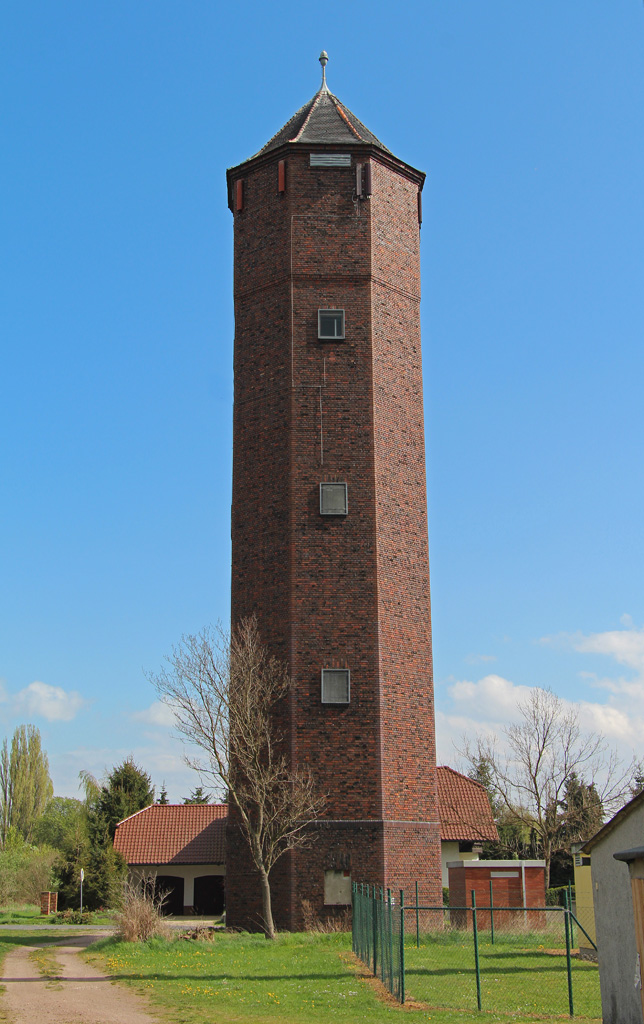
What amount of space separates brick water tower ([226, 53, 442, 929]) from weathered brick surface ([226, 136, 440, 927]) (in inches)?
1.7

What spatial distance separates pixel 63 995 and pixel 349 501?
45.8 feet

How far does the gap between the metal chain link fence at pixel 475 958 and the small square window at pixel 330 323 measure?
14.4 meters

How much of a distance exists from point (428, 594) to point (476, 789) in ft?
53.1

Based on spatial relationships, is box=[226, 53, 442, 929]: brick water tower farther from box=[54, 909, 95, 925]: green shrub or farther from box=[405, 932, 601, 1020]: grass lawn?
box=[54, 909, 95, 925]: green shrub

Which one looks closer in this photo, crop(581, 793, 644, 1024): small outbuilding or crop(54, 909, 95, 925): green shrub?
crop(581, 793, 644, 1024): small outbuilding

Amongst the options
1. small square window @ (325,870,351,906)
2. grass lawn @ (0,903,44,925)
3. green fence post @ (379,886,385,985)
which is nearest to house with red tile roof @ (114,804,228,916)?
grass lawn @ (0,903,44,925)

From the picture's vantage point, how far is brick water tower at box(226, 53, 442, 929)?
24.7 m

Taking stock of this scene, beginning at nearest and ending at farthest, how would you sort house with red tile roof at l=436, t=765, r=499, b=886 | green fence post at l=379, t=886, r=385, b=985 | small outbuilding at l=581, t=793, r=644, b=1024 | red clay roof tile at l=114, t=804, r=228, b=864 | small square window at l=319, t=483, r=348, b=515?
1. small outbuilding at l=581, t=793, r=644, b=1024
2. green fence post at l=379, t=886, r=385, b=985
3. small square window at l=319, t=483, r=348, b=515
4. house with red tile roof at l=436, t=765, r=499, b=886
5. red clay roof tile at l=114, t=804, r=228, b=864

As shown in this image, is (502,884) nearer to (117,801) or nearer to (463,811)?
(463,811)

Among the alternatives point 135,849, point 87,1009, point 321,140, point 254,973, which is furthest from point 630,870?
point 135,849

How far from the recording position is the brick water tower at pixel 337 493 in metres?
24.7

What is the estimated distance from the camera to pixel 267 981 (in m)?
17.1

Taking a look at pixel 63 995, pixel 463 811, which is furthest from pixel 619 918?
pixel 463 811

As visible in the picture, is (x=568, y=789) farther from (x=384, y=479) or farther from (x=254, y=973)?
(x=254, y=973)
